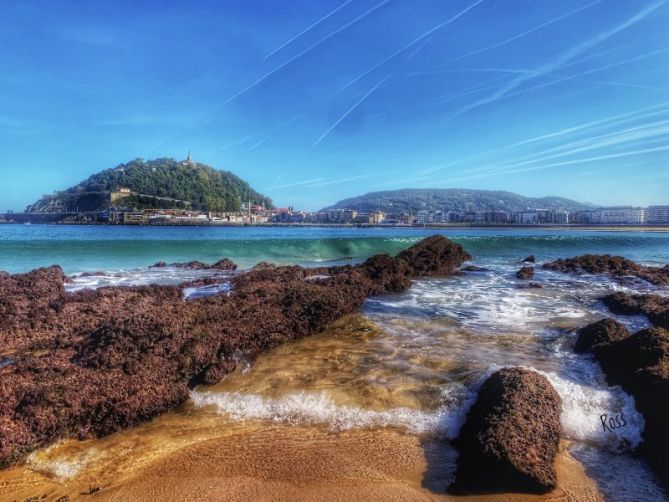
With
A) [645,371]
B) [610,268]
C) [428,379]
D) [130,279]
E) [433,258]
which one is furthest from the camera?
[610,268]

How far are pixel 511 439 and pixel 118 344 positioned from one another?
4466mm

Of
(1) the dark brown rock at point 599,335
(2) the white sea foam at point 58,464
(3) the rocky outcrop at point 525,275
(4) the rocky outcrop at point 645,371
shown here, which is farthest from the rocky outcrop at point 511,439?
(3) the rocky outcrop at point 525,275

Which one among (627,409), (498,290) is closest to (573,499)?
(627,409)

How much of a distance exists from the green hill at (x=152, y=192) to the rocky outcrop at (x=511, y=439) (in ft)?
484

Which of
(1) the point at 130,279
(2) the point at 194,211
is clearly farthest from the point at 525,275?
(2) the point at 194,211

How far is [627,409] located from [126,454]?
461 cm

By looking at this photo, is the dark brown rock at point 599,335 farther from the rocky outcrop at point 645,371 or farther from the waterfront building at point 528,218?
the waterfront building at point 528,218

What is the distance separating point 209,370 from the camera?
15.4 ft

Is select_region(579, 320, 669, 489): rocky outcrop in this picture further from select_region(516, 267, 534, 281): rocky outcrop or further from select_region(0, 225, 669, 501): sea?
select_region(516, 267, 534, 281): rocky outcrop

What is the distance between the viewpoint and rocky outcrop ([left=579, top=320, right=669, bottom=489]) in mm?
3053

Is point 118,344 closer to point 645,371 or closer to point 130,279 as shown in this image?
point 645,371

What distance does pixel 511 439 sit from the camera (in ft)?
9.64

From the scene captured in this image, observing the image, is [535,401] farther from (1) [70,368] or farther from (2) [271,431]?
(1) [70,368]

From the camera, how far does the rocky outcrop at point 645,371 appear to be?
3053 millimetres
